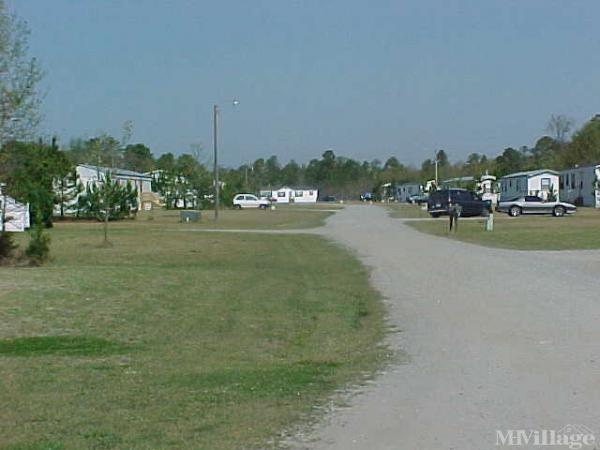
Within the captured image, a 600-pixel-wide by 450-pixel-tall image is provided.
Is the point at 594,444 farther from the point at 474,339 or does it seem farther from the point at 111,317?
the point at 111,317

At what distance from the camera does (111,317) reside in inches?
627

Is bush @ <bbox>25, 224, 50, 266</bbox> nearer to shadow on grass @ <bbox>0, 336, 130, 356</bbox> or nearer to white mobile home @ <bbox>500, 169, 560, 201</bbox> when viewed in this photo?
shadow on grass @ <bbox>0, 336, 130, 356</bbox>

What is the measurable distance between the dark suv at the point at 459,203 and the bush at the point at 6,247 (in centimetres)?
3986

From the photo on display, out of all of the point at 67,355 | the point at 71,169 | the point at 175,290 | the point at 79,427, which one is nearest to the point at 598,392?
the point at 79,427

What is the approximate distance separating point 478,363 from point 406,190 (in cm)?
14728

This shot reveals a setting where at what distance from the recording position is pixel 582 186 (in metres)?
94.0

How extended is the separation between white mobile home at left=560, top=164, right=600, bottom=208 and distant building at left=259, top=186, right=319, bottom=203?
64.3m

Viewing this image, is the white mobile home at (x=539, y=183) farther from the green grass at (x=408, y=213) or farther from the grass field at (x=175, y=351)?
the grass field at (x=175, y=351)

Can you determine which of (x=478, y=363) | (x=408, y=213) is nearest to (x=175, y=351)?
(x=478, y=363)

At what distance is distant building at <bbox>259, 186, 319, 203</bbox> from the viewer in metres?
160

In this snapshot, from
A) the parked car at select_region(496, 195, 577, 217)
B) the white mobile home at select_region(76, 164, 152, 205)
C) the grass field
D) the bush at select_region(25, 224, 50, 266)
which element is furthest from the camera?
the parked car at select_region(496, 195, 577, 217)

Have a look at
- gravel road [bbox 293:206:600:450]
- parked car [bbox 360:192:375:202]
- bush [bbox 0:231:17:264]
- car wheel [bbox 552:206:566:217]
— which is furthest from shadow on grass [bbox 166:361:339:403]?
parked car [bbox 360:192:375:202]

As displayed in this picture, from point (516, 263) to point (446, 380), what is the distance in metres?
16.8

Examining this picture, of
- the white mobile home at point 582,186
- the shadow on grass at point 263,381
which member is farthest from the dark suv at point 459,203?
the shadow on grass at point 263,381
